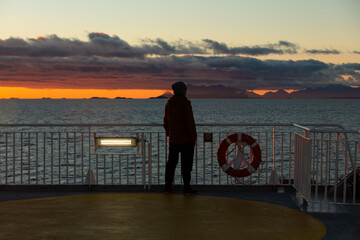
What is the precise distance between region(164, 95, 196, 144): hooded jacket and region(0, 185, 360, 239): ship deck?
85 cm

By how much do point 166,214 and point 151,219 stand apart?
277 mm

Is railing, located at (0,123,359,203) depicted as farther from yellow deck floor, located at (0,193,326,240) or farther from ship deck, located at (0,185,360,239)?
yellow deck floor, located at (0,193,326,240)

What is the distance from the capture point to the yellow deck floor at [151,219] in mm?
4770

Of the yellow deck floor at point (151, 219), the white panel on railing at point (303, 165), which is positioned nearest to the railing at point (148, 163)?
the white panel on railing at point (303, 165)

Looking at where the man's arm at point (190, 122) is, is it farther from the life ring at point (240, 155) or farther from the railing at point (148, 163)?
the life ring at point (240, 155)

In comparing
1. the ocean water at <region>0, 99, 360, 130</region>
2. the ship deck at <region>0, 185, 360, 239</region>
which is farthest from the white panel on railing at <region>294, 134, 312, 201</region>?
the ocean water at <region>0, 99, 360, 130</region>

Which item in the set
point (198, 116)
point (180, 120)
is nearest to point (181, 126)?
point (180, 120)

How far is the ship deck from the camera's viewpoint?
4828 millimetres

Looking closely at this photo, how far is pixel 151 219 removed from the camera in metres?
5.39

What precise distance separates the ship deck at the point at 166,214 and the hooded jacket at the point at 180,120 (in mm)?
848

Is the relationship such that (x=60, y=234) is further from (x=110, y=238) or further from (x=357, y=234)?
(x=357, y=234)

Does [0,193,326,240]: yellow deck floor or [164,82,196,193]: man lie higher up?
[164,82,196,193]: man

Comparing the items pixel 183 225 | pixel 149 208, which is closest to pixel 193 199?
pixel 149 208

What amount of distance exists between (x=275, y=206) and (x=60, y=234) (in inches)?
111
